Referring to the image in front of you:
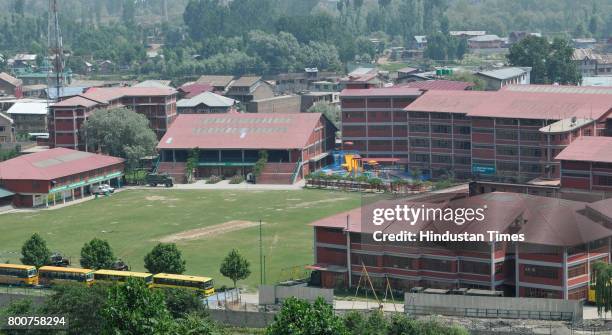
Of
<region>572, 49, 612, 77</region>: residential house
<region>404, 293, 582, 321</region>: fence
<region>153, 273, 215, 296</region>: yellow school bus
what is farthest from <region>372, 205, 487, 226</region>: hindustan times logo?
<region>572, 49, 612, 77</region>: residential house

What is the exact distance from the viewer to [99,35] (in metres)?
188

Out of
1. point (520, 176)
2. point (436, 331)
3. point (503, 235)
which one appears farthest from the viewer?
point (520, 176)

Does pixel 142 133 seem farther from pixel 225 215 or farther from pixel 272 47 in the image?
pixel 272 47

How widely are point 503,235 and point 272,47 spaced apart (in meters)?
103

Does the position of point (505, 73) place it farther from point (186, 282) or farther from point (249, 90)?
point (186, 282)

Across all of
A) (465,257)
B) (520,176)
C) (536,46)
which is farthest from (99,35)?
(465,257)

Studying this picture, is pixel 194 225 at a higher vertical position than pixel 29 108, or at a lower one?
lower

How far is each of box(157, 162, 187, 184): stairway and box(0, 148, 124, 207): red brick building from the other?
2660 millimetres

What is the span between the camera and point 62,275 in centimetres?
5850

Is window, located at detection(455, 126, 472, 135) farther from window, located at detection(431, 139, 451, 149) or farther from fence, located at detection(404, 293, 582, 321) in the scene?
fence, located at detection(404, 293, 582, 321)

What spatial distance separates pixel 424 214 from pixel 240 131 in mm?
39221

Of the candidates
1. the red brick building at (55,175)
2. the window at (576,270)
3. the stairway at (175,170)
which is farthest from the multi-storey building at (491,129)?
the window at (576,270)

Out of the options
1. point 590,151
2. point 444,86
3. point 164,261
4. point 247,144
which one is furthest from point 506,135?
point 164,261

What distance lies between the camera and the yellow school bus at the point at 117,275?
2206 inches
